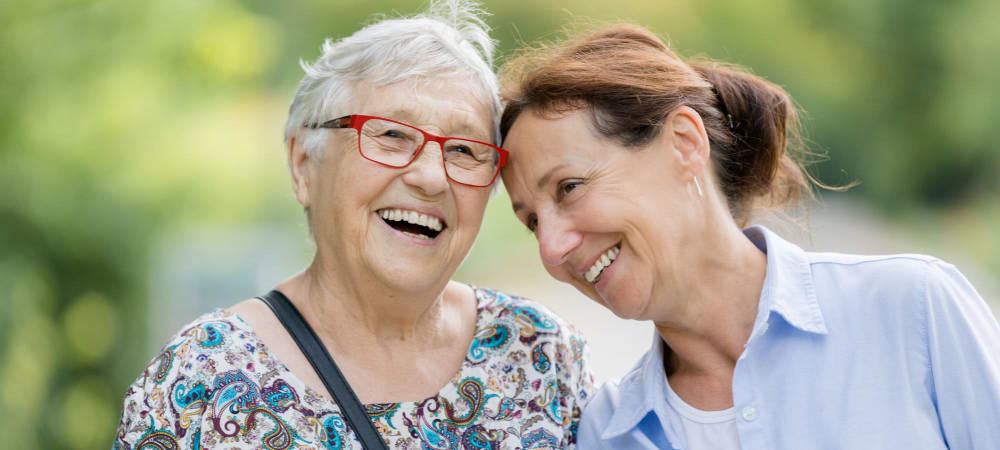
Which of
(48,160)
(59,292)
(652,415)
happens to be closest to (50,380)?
(59,292)

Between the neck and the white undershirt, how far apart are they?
0.34ft

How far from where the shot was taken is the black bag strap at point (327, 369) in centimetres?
199

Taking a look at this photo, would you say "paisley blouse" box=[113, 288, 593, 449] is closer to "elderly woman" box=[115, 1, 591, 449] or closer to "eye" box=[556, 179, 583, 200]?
"elderly woman" box=[115, 1, 591, 449]

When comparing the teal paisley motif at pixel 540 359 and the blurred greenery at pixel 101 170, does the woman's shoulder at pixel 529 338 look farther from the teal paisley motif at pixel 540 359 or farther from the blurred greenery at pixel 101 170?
the blurred greenery at pixel 101 170

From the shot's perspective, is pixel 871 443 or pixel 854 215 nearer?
pixel 871 443

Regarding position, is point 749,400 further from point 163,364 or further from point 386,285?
point 163,364

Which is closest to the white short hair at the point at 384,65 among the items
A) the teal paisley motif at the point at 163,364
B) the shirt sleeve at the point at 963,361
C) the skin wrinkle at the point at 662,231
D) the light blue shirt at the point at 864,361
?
the skin wrinkle at the point at 662,231

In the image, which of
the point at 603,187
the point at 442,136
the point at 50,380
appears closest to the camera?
the point at 603,187

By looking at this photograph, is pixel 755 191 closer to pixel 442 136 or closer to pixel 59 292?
pixel 442 136

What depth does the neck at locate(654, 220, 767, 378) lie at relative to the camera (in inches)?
80.1

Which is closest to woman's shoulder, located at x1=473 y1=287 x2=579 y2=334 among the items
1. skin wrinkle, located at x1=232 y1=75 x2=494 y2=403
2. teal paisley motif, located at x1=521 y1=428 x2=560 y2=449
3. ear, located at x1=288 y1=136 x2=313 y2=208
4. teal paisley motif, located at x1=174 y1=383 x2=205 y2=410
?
skin wrinkle, located at x1=232 y1=75 x2=494 y2=403

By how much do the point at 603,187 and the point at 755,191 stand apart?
0.49 m

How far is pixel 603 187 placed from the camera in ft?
6.52

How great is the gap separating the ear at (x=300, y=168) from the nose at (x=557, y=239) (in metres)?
0.61
